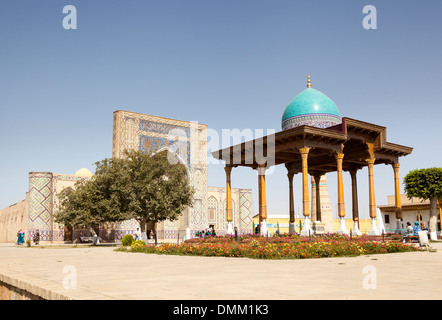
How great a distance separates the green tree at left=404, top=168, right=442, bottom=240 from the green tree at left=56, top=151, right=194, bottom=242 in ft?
50.8

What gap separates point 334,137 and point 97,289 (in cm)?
1731

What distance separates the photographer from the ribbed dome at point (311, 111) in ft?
91.6

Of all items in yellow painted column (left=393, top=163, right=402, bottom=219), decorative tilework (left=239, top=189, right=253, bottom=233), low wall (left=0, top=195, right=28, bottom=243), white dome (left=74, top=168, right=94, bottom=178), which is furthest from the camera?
decorative tilework (left=239, top=189, right=253, bottom=233)

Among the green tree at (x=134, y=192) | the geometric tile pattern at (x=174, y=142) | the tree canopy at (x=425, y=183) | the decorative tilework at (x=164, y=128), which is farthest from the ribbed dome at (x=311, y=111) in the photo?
the decorative tilework at (x=164, y=128)

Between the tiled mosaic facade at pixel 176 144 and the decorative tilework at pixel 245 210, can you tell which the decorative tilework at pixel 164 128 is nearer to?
the tiled mosaic facade at pixel 176 144

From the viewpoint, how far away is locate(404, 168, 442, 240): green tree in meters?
27.1

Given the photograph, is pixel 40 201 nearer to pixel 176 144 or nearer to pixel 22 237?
pixel 22 237

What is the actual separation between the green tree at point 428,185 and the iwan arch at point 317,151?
3616 mm

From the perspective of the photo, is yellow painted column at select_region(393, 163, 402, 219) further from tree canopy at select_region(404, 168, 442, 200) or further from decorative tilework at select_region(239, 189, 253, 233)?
decorative tilework at select_region(239, 189, 253, 233)

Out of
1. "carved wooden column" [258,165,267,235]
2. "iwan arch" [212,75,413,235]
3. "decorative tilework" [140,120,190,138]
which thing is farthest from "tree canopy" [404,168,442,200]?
"decorative tilework" [140,120,190,138]
